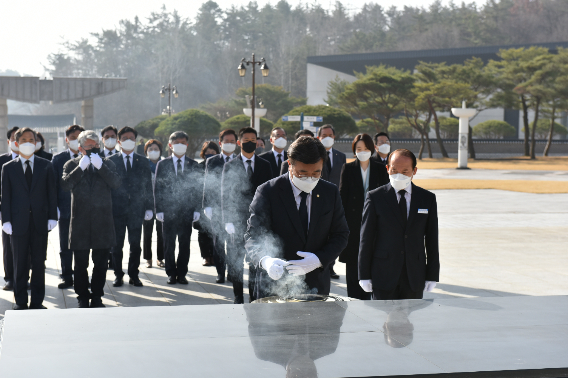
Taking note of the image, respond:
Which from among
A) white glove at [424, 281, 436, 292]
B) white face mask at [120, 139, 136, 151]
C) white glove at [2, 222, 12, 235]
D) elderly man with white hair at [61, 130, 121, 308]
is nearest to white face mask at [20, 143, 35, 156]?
elderly man with white hair at [61, 130, 121, 308]

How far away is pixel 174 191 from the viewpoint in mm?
7254

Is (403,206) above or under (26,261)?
above

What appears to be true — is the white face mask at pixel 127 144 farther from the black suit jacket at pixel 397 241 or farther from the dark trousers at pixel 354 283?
the black suit jacket at pixel 397 241

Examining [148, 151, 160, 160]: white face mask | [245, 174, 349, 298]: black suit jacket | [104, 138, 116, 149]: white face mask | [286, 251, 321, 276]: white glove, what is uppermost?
[104, 138, 116, 149]: white face mask

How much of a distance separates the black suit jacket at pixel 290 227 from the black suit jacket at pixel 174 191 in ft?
12.5

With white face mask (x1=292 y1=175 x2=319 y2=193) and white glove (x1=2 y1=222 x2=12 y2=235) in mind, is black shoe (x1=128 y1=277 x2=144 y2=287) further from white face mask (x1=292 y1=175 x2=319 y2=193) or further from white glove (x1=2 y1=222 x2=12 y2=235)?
white face mask (x1=292 y1=175 x2=319 y2=193)

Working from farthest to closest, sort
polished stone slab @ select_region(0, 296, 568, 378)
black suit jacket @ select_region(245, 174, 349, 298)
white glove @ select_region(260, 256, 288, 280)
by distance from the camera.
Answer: black suit jacket @ select_region(245, 174, 349, 298) < white glove @ select_region(260, 256, 288, 280) < polished stone slab @ select_region(0, 296, 568, 378)

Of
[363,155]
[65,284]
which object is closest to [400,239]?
[363,155]

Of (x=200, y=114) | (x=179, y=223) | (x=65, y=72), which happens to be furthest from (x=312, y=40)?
(x=179, y=223)

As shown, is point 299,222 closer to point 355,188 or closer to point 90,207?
point 355,188

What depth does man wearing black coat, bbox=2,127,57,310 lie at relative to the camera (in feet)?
18.6

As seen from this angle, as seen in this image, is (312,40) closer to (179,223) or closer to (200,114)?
(200,114)

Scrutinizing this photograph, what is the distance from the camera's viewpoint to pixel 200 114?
4262 cm

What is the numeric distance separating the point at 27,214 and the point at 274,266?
3.35m
